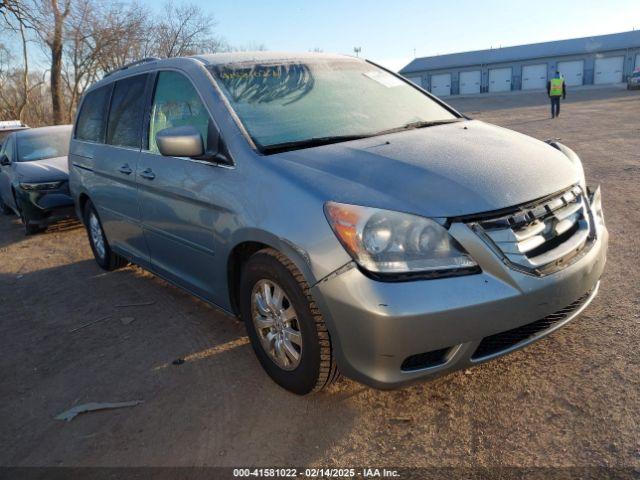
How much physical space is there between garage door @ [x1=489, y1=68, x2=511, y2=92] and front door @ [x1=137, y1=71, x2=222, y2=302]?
59259 mm

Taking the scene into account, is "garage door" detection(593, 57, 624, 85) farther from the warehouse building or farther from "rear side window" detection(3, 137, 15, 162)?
"rear side window" detection(3, 137, 15, 162)

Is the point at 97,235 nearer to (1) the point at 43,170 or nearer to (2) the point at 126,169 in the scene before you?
(2) the point at 126,169

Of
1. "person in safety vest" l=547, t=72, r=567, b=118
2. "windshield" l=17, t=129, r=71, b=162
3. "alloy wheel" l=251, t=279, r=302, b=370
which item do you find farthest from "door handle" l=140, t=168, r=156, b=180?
"person in safety vest" l=547, t=72, r=567, b=118

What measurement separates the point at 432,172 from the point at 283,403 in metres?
1.45

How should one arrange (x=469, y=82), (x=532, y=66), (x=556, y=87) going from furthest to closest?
(x=469, y=82), (x=532, y=66), (x=556, y=87)

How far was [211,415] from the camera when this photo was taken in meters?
2.81

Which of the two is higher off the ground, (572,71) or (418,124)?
(418,124)

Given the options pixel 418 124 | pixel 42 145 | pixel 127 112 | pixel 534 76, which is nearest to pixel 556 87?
pixel 42 145

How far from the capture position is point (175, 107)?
372 centimetres

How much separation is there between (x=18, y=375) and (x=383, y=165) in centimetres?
275

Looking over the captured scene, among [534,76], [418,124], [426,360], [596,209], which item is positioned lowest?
[534,76]

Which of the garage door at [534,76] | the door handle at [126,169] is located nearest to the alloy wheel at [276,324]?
the door handle at [126,169]

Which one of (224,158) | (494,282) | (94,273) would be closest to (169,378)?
(224,158)

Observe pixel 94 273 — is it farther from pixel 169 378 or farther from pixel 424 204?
pixel 424 204
